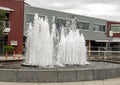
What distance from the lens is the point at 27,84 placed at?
13266 mm

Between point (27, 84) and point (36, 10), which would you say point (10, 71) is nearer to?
point (27, 84)

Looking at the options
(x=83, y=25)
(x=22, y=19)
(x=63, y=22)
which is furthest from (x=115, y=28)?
(x=22, y=19)

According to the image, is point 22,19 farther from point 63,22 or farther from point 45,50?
point 45,50

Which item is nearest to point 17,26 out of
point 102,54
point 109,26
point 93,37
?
point 102,54

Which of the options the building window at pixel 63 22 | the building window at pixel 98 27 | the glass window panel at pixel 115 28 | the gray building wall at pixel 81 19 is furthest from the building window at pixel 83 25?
the glass window panel at pixel 115 28

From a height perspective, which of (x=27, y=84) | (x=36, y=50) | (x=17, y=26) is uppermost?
(x=17, y=26)

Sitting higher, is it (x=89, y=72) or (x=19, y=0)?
(x=19, y=0)

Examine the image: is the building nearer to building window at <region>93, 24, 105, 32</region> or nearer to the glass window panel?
building window at <region>93, 24, 105, 32</region>

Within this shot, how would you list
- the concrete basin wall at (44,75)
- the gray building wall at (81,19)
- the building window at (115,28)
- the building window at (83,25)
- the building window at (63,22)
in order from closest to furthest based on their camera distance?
1. the concrete basin wall at (44,75)
2. the gray building wall at (81,19)
3. the building window at (63,22)
4. the building window at (83,25)
5. the building window at (115,28)

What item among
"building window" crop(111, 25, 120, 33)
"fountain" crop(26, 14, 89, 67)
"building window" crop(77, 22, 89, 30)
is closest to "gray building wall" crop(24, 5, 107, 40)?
"building window" crop(77, 22, 89, 30)

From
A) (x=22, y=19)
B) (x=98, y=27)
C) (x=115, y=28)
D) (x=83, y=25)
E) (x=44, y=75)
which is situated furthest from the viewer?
(x=115, y=28)

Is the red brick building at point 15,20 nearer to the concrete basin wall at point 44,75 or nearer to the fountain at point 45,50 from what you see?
the fountain at point 45,50

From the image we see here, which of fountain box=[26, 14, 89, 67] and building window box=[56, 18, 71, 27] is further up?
building window box=[56, 18, 71, 27]

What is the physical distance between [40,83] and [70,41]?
7768mm
